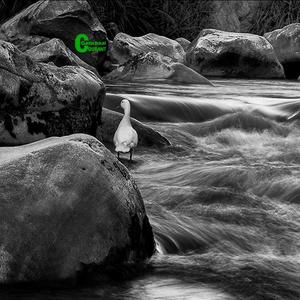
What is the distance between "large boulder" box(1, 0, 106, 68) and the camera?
519 inches

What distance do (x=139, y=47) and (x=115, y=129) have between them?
8584 millimetres

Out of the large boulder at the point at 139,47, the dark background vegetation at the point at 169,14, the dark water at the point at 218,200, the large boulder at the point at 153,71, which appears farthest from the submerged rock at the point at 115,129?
the dark background vegetation at the point at 169,14

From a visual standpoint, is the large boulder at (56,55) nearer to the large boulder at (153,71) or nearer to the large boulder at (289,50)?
the large boulder at (153,71)

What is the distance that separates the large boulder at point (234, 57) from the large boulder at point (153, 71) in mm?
2281

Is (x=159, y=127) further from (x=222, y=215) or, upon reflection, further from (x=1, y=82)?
(x=222, y=215)

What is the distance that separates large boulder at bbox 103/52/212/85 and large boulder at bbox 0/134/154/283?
8954 mm

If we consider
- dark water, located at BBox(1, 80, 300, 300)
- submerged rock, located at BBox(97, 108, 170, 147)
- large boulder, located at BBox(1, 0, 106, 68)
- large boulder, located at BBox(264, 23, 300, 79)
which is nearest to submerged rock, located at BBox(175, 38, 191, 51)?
large boulder, located at BBox(264, 23, 300, 79)

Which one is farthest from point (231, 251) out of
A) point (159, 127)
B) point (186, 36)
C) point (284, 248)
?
point (186, 36)

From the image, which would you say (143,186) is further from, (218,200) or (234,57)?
(234,57)

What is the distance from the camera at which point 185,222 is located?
4020 mm

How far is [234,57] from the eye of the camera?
582 inches

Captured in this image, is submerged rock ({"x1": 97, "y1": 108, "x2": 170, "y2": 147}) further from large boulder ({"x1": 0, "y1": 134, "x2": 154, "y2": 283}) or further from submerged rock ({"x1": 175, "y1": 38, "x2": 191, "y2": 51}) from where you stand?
submerged rock ({"x1": 175, "y1": 38, "x2": 191, "y2": 51})

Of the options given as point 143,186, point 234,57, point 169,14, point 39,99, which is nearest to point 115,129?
point 39,99

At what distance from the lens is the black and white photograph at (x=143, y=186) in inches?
114
